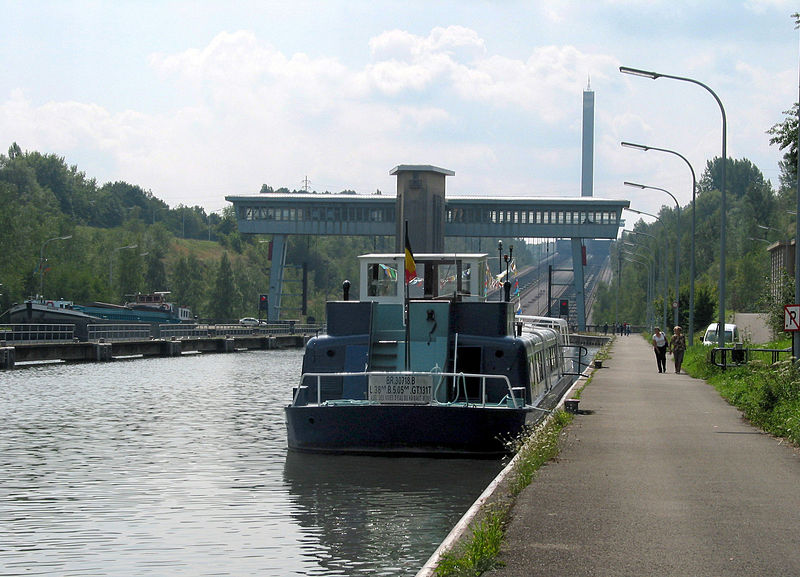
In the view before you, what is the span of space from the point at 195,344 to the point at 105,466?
200ft

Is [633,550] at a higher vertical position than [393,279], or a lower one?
lower

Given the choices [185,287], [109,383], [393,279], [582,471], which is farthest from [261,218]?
[582,471]

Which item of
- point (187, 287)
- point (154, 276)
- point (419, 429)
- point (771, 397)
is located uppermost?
point (154, 276)

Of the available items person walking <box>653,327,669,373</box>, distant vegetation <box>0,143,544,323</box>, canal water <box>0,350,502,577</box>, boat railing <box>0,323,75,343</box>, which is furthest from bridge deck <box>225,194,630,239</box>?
canal water <box>0,350,502,577</box>

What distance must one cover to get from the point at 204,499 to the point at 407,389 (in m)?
4.59

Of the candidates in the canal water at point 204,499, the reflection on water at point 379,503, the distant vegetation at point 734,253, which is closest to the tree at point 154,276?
the distant vegetation at point 734,253

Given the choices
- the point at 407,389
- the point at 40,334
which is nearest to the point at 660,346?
the point at 407,389

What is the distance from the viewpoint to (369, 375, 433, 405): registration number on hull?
Result: 21.0 meters

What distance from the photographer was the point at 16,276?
322ft

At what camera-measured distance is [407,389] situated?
2105 cm

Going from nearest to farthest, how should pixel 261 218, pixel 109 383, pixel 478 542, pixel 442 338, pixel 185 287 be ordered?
pixel 478 542 → pixel 442 338 → pixel 109 383 → pixel 261 218 → pixel 185 287

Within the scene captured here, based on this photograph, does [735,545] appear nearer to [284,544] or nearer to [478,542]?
[478,542]

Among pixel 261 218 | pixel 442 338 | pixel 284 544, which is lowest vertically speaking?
pixel 284 544

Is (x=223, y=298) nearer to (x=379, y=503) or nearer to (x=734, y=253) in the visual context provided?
(x=734, y=253)
